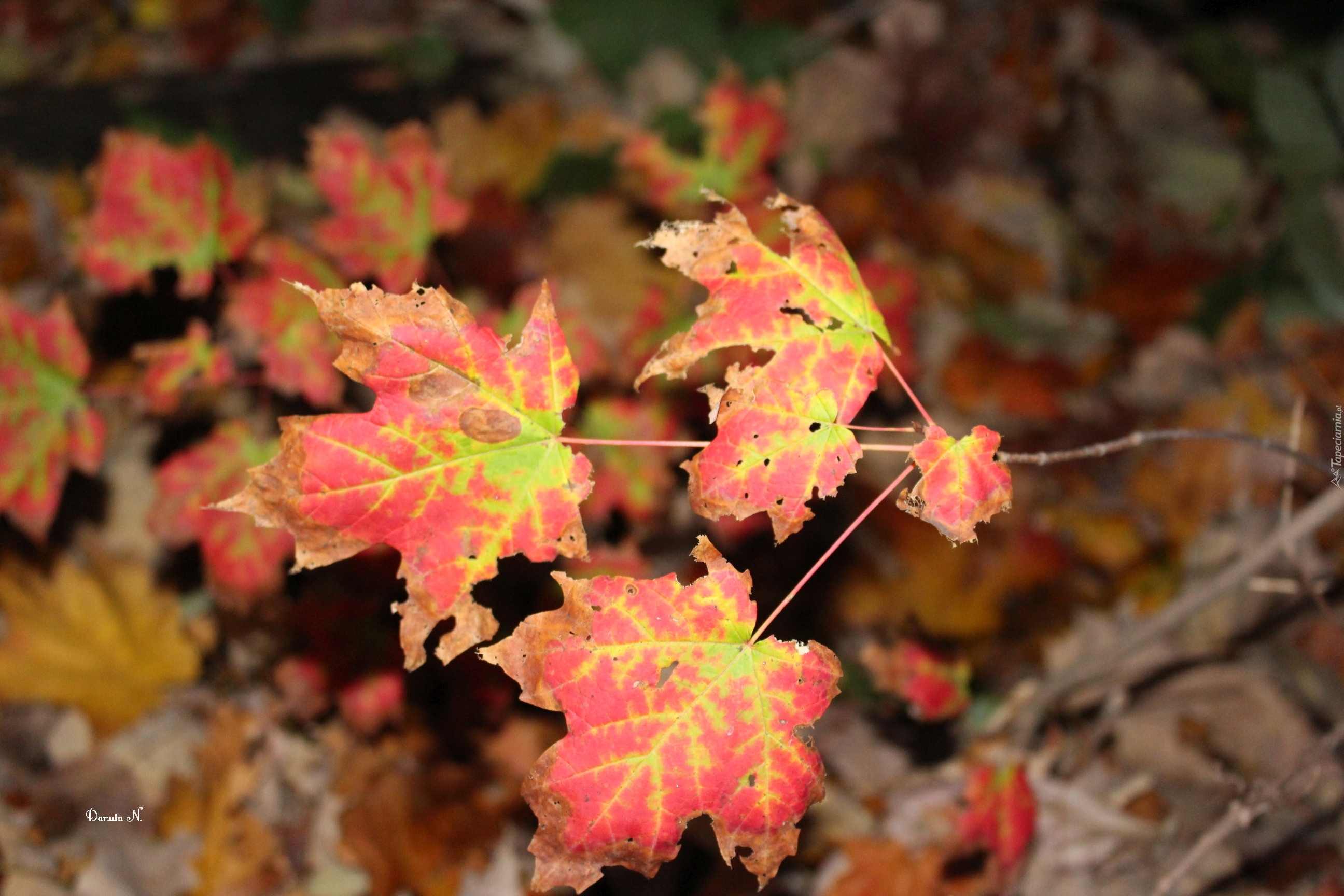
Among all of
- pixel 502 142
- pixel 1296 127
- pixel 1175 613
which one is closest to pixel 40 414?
pixel 502 142

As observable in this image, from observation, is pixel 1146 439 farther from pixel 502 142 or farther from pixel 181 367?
pixel 502 142

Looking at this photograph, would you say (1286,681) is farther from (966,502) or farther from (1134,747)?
(966,502)

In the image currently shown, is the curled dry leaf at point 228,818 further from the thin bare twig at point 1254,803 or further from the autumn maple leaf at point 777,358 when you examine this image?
the thin bare twig at point 1254,803

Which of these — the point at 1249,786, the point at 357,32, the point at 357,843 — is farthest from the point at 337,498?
the point at 357,32

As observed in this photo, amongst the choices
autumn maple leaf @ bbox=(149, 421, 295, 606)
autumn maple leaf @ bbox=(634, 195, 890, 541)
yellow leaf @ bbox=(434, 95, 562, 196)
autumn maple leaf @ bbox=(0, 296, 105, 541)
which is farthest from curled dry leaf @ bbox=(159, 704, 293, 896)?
yellow leaf @ bbox=(434, 95, 562, 196)

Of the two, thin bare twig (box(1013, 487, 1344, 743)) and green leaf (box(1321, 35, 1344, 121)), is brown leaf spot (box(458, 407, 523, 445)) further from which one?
green leaf (box(1321, 35, 1344, 121))

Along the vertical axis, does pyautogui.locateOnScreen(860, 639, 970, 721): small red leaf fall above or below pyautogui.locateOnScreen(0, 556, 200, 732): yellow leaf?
above
